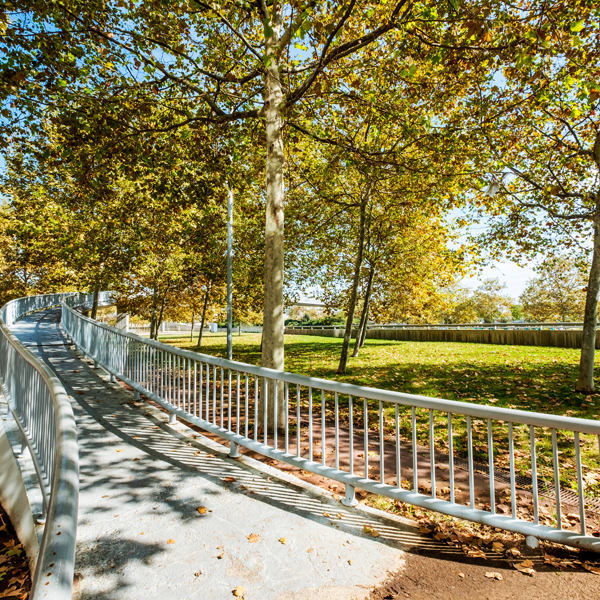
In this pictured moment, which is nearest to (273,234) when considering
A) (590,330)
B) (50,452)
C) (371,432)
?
(371,432)

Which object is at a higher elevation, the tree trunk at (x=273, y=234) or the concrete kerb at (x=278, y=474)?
the tree trunk at (x=273, y=234)

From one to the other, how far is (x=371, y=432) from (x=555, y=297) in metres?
43.5

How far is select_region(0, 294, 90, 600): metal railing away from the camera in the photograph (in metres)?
1.43

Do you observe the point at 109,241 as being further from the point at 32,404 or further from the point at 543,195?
the point at 543,195

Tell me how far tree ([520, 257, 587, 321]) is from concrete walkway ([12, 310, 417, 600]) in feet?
136

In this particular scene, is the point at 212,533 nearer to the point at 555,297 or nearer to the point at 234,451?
the point at 234,451

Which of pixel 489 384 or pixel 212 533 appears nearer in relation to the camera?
pixel 212 533

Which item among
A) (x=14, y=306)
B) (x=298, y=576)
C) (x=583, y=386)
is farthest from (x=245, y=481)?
(x=14, y=306)

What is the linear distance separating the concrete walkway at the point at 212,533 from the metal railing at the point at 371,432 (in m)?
0.37

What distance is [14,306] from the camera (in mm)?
24047

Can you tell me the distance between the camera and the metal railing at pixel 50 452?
1435 millimetres

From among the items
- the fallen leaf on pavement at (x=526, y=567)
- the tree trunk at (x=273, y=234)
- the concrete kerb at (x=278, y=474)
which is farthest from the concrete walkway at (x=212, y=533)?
the tree trunk at (x=273, y=234)

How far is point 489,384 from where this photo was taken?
378 inches

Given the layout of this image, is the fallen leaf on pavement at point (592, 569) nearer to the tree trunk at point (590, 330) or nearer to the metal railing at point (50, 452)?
the metal railing at point (50, 452)
